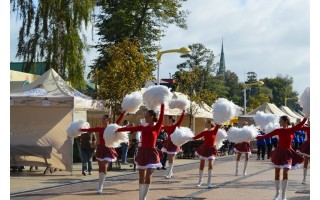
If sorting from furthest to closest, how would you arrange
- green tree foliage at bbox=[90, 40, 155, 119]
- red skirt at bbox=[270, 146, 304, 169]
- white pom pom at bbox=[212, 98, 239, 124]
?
1. green tree foliage at bbox=[90, 40, 155, 119]
2. white pom pom at bbox=[212, 98, 239, 124]
3. red skirt at bbox=[270, 146, 304, 169]

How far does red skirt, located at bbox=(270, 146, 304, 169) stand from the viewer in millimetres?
11148

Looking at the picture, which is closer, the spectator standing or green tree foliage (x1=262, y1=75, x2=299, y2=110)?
the spectator standing

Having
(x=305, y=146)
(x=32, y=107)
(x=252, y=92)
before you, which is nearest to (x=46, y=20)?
(x=32, y=107)

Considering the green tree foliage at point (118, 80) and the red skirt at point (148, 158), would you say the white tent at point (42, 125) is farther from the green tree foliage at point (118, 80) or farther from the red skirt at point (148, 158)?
the red skirt at point (148, 158)

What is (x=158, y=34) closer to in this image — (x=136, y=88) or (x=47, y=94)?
(x=136, y=88)

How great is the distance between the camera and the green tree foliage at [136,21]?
121 ft

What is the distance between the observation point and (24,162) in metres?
17.1

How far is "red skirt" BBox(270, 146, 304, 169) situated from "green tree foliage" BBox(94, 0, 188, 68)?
25703 millimetres

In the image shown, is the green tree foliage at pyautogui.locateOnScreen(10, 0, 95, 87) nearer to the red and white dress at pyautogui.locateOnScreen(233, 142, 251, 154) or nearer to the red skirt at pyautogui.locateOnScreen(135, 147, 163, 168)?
the red and white dress at pyautogui.locateOnScreen(233, 142, 251, 154)

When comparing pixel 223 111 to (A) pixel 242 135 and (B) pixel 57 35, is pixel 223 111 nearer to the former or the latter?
(A) pixel 242 135

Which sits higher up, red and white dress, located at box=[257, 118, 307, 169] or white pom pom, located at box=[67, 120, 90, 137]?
white pom pom, located at box=[67, 120, 90, 137]

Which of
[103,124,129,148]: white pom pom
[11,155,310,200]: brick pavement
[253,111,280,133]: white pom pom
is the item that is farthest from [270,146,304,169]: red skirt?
[103,124,129,148]: white pom pom

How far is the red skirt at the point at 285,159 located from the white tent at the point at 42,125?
311 inches

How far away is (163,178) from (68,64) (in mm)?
11877
